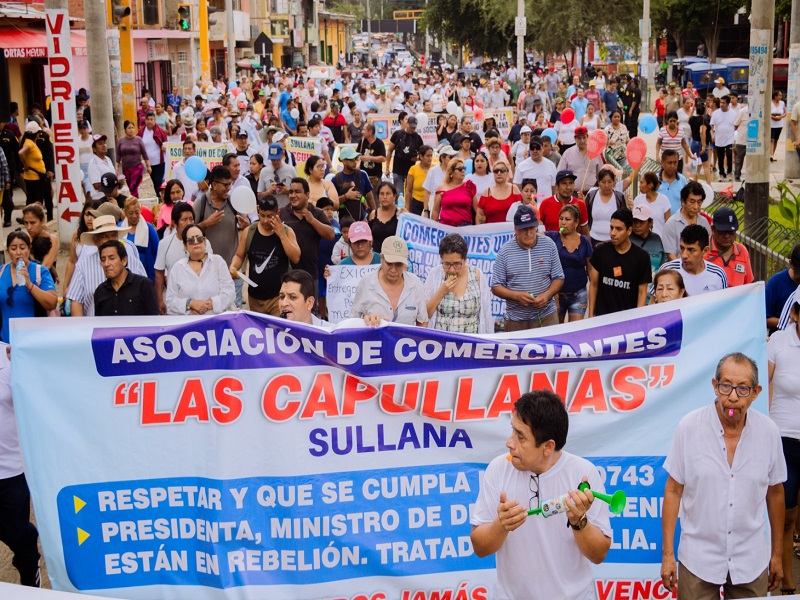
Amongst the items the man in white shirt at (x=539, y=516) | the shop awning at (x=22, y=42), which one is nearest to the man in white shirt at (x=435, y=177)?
the man in white shirt at (x=539, y=516)

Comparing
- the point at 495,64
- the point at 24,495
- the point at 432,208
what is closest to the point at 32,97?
the point at 432,208

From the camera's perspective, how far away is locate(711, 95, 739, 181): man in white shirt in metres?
24.0

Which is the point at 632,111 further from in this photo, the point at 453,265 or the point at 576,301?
the point at 453,265

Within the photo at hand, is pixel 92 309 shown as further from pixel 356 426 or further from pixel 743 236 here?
pixel 743 236

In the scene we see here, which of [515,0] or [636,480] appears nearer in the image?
[636,480]

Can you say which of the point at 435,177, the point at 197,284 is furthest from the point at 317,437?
the point at 435,177

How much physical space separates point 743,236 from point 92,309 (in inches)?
250

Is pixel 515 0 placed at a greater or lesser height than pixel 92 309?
greater

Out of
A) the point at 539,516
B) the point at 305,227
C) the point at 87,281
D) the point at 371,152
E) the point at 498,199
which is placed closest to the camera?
the point at 539,516

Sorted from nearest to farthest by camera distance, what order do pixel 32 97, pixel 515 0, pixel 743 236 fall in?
pixel 743 236, pixel 32 97, pixel 515 0

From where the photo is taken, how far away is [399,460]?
19.1ft

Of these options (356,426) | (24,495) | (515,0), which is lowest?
(24,495)

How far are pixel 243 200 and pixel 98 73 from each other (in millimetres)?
10527

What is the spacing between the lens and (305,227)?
10.5m
